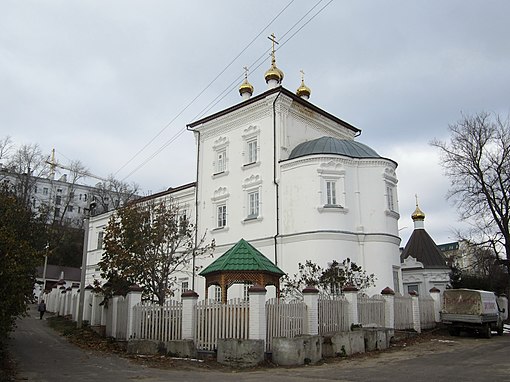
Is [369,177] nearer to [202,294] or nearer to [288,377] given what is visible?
[202,294]

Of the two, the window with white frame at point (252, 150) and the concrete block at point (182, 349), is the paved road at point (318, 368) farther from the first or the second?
the window with white frame at point (252, 150)

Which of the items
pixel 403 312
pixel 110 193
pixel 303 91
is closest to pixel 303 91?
pixel 303 91

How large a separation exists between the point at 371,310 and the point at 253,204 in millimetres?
9961

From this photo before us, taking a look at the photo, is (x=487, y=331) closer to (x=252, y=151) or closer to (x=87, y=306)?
(x=252, y=151)

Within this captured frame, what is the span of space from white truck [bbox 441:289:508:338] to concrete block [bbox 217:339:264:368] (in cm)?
1079

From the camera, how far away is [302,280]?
21406 mm

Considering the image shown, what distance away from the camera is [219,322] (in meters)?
14.8

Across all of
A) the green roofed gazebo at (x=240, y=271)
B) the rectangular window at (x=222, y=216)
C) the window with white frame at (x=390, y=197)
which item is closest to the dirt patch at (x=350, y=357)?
the green roofed gazebo at (x=240, y=271)

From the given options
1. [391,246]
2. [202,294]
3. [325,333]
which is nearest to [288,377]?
[325,333]

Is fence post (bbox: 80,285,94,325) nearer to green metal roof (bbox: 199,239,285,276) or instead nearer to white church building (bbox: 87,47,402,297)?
white church building (bbox: 87,47,402,297)

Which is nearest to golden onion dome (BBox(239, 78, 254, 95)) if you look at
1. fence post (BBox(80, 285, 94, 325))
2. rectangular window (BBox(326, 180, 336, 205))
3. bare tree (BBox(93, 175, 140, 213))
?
rectangular window (BBox(326, 180, 336, 205))

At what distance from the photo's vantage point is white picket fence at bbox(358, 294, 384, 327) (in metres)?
18.2

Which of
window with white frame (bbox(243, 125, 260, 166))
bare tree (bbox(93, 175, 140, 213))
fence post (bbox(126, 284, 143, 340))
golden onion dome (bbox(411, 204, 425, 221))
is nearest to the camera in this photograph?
fence post (bbox(126, 284, 143, 340))

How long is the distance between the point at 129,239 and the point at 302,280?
7.34m
